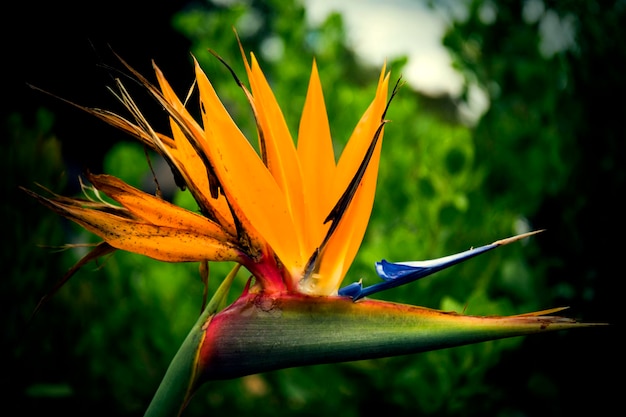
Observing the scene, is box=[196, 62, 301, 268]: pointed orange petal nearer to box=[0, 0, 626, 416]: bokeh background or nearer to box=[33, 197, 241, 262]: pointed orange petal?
box=[33, 197, 241, 262]: pointed orange petal

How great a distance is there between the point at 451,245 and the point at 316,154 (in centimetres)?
80

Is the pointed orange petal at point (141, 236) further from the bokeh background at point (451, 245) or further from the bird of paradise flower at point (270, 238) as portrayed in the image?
the bokeh background at point (451, 245)

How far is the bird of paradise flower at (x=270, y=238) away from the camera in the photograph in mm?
484

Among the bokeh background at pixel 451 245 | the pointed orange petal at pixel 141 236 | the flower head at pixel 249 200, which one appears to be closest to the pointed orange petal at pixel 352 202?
the flower head at pixel 249 200

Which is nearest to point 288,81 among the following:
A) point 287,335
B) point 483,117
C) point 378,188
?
point 378,188

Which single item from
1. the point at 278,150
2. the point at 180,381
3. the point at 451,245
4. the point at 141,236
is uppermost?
the point at 451,245

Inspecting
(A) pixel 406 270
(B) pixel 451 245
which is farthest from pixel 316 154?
(B) pixel 451 245

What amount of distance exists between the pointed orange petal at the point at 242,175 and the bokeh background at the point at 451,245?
587 mm

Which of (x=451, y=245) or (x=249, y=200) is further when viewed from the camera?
(x=451, y=245)

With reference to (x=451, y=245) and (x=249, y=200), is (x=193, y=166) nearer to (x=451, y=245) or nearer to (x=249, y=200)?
(x=249, y=200)

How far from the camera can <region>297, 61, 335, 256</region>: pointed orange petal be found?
585 millimetres

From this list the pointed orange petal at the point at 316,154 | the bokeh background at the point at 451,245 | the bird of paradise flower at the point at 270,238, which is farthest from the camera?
the bokeh background at the point at 451,245

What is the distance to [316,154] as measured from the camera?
596 millimetres

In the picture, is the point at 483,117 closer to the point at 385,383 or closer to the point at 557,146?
the point at 557,146
